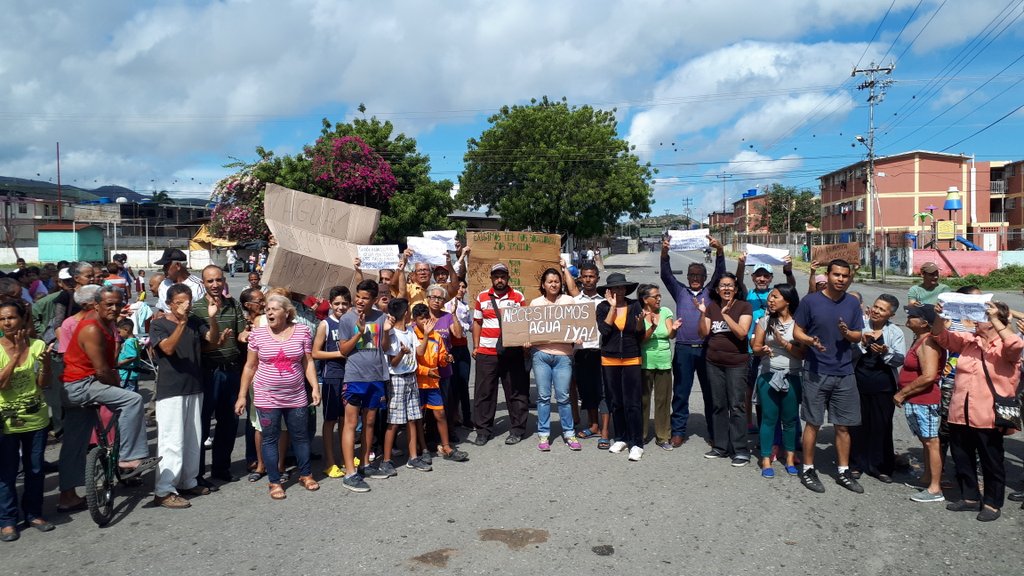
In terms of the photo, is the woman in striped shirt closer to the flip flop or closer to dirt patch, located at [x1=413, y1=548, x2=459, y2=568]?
the flip flop

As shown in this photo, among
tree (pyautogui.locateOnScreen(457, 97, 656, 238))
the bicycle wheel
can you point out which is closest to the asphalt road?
the bicycle wheel

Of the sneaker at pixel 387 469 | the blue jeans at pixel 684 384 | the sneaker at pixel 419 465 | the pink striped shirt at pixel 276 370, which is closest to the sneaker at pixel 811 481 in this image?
the blue jeans at pixel 684 384

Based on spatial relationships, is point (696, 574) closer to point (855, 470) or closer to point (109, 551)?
point (855, 470)

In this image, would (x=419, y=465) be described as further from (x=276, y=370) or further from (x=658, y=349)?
(x=658, y=349)

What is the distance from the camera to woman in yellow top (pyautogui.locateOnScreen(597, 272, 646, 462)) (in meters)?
6.89

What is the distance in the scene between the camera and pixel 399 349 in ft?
21.1

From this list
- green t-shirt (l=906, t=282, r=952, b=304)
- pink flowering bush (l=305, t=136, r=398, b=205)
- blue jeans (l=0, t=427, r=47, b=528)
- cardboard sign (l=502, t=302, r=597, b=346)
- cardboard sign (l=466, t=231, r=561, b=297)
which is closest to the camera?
blue jeans (l=0, t=427, r=47, b=528)

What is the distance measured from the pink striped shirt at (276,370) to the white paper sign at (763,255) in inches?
189

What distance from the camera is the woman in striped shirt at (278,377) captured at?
18.8 feet

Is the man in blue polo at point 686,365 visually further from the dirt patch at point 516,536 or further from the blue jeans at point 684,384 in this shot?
the dirt patch at point 516,536

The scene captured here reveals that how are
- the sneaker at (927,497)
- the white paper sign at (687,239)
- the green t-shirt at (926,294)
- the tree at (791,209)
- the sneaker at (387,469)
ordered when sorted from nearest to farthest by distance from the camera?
the sneaker at (927,497)
the sneaker at (387,469)
the white paper sign at (687,239)
the green t-shirt at (926,294)
the tree at (791,209)

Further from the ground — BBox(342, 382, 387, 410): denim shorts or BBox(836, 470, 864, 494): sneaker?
BBox(342, 382, 387, 410): denim shorts

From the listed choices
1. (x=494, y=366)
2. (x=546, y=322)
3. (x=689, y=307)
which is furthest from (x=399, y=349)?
(x=689, y=307)

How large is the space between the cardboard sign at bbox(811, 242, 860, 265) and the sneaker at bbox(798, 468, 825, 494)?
8.30ft
